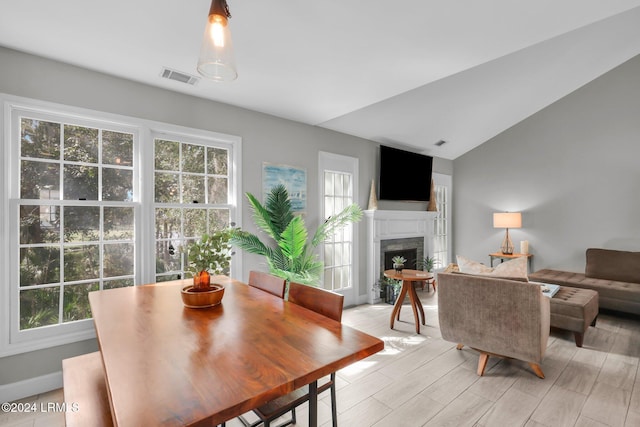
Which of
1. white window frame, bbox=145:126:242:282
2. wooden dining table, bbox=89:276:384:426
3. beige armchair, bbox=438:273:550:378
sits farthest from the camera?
white window frame, bbox=145:126:242:282

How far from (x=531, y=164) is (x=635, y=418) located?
4.24 m

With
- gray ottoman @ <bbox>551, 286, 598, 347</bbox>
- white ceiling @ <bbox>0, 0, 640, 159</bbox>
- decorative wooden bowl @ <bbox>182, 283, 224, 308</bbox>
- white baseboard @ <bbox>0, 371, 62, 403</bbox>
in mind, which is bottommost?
white baseboard @ <bbox>0, 371, 62, 403</bbox>

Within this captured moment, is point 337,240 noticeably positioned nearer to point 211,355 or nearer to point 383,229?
point 383,229

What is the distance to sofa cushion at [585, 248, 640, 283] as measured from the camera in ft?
13.1

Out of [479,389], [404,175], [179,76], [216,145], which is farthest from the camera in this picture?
[404,175]

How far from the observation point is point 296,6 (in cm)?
185

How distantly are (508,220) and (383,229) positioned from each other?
7.06 feet

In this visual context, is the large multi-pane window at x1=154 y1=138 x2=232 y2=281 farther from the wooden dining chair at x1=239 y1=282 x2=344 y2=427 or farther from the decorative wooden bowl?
the wooden dining chair at x1=239 y1=282 x2=344 y2=427

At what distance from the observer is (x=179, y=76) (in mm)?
2580

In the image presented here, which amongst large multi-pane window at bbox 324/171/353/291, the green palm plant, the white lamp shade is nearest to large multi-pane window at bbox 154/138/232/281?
the green palm plant

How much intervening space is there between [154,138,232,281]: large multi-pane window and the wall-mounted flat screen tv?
2500 mm

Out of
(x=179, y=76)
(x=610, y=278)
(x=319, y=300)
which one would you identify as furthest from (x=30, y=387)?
(x=610, y=278)

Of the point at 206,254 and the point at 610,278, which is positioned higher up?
the point at 206,254

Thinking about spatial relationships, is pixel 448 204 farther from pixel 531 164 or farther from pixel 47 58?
pixel 47 58
